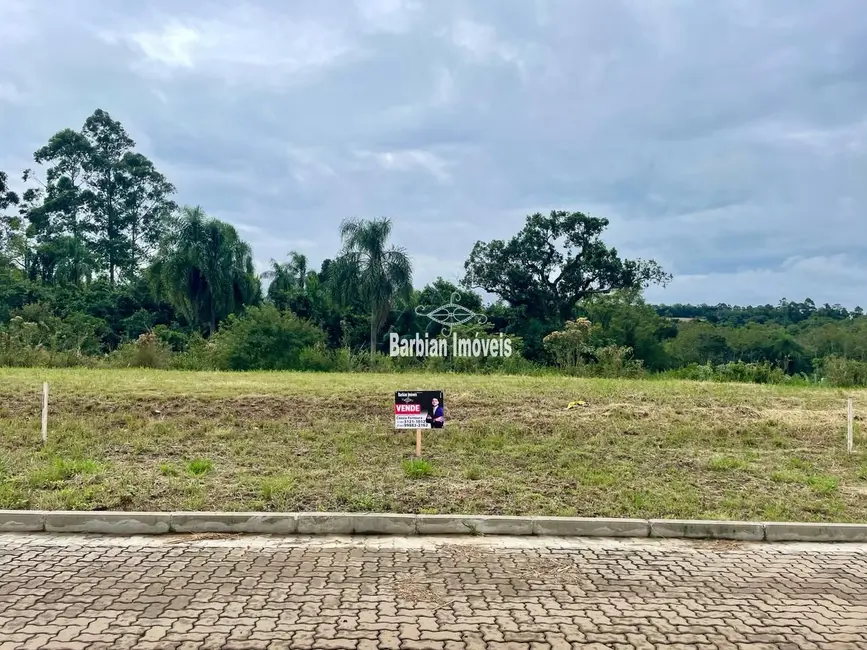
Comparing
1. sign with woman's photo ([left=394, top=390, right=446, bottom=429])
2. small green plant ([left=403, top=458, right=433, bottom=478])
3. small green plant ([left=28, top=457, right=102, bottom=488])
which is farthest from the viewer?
sign with woman's photo ([left=394, top=390, right=446, bottom=429])

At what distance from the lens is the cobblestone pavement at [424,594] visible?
13.2 feet

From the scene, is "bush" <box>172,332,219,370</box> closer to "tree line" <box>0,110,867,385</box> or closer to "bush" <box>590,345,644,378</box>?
"tree line" <box>0,110,867,385</box>

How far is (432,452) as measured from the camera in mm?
9008

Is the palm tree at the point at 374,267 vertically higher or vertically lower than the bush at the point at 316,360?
higher

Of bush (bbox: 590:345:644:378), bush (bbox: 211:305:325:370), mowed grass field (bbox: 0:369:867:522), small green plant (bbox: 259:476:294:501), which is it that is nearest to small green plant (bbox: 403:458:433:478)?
mowed grass field (bbox: 0:369:867:522)

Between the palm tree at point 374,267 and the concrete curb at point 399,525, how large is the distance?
24796 millimetres

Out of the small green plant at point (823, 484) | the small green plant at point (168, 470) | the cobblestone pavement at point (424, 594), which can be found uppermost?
the small green plant at point (168, 470)

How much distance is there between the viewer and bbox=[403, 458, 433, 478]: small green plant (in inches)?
312

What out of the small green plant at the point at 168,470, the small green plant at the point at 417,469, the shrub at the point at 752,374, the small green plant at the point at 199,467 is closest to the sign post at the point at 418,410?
the small green plant at the point at 417,469

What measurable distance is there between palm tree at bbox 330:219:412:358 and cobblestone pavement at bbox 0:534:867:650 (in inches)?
1005

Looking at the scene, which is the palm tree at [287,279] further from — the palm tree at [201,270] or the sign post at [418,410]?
the sign post at [418,410]

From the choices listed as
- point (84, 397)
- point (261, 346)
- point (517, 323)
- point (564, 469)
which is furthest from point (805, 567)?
point (517, 323)

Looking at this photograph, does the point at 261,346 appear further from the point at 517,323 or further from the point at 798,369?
the point at 798,369

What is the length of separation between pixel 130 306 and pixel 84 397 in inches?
1307
